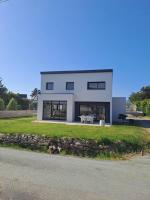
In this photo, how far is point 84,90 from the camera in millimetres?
26594

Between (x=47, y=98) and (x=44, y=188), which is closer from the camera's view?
(x=44, y=188)

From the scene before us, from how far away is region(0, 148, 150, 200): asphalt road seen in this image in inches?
219

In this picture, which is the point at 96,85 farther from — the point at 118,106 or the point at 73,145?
the point at 73,145

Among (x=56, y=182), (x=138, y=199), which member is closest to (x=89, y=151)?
(x=56, y=182)

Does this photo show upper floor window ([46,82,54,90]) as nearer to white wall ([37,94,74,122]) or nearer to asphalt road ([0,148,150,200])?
white wall ([37,94,74,122])

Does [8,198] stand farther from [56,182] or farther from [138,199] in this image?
[138,199]

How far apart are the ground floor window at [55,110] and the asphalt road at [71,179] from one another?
1786 cm

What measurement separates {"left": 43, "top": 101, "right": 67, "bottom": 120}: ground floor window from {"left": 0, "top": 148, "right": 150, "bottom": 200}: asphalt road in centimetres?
1786

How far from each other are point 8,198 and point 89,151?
6910 millimetres

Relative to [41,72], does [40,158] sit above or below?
below

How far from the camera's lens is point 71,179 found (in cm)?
676

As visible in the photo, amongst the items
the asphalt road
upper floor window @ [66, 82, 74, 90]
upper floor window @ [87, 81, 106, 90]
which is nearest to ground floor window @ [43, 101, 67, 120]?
upper floor window @ [66, 82, 74, 90]

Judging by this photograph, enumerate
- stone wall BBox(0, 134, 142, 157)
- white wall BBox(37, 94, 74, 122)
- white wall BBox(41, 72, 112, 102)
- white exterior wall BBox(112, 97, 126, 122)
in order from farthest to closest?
white exterior wall BBox(112, 97, 126, 122) < white wall BBox(37, 94, 74, 122) < white wall BBox(41, 72, 112, 102) < stone wall BBox(0, 134, 142, 157)

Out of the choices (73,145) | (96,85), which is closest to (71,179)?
(73,145)
